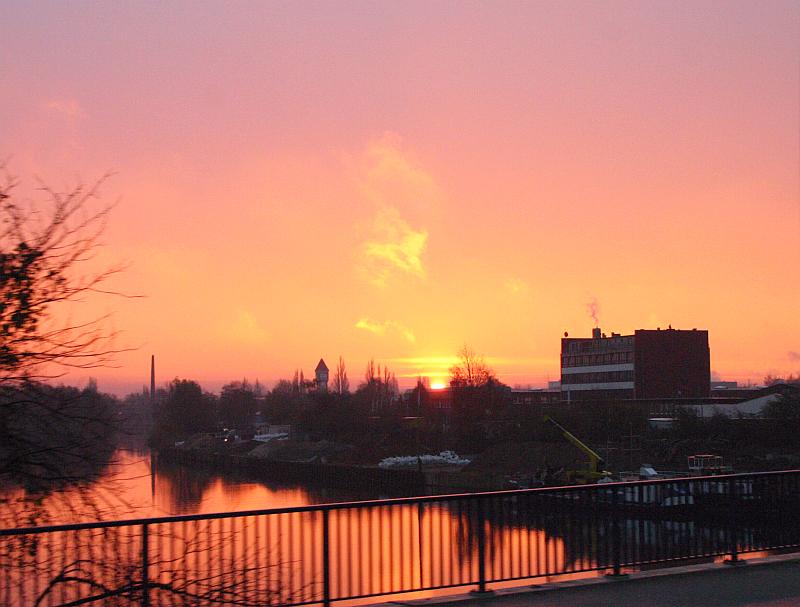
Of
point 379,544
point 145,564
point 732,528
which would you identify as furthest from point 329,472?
point 145,564

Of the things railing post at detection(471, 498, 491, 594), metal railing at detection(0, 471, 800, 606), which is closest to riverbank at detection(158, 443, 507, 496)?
metal railing at detection(0, 471, 800, 606)

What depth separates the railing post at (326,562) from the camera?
8695 millimetres

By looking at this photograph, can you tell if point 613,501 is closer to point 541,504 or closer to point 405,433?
point 541,504

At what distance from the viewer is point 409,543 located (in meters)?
9.98

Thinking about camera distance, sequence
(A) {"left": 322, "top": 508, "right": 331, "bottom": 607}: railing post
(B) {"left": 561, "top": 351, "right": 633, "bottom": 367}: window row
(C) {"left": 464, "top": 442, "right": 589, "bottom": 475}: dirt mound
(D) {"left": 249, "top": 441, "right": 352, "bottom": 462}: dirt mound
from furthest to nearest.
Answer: (B) {"left": 561, "top": 351, "right": 633, "bottom": 367}: window row
(D) {"left": 249, "top": 441, "right": 352, "bottom": 462}: dirt mound
(C) {"left": 464, "top": 442, "right": 589, "bottom": 475}: dirt mound
(A) {"left": 322, "top": 508, "right": 331, "bottom": 607}: railing post

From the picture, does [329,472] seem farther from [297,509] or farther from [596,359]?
[297,509]

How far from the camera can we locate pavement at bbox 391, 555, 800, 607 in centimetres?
873

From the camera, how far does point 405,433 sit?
9844 cm

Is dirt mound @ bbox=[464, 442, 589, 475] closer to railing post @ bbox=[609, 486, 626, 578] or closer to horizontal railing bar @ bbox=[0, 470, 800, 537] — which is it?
railing post @ bbox=[609, 486, 626, 578]

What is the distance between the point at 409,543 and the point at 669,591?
9.55ft

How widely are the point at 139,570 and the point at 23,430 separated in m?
1.77

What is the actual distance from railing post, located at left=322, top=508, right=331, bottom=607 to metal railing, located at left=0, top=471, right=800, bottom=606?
11 mm

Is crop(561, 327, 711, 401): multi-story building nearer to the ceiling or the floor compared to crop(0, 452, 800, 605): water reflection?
nearer to the ceiling

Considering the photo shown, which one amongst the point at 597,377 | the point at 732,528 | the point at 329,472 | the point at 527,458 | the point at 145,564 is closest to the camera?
the point at 145,564
